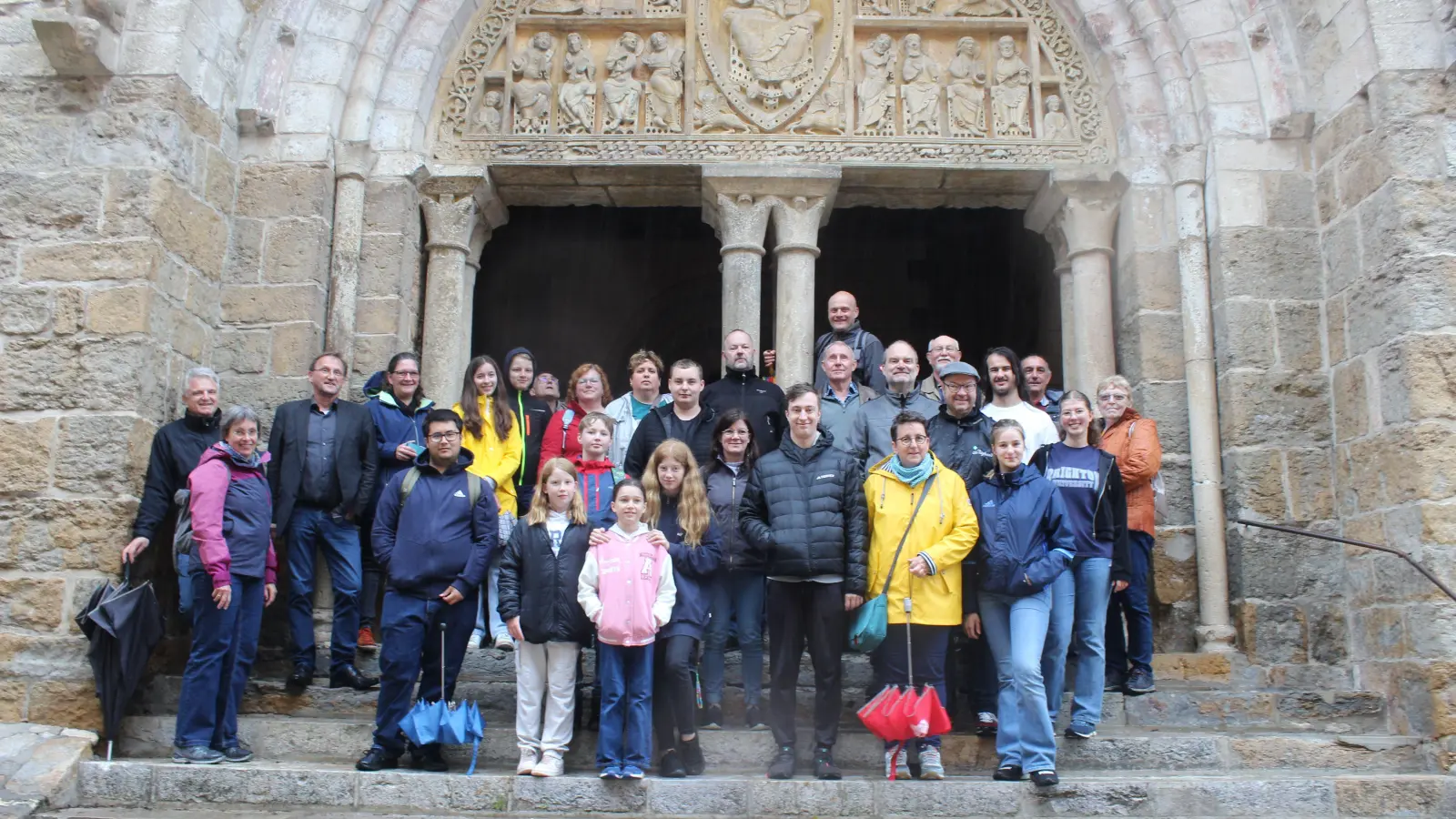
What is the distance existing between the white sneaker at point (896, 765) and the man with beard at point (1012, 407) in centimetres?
167

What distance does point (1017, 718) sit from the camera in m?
4.95

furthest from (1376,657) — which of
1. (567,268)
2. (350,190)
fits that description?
(567,268)

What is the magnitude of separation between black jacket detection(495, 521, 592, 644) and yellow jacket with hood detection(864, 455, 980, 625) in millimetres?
1209

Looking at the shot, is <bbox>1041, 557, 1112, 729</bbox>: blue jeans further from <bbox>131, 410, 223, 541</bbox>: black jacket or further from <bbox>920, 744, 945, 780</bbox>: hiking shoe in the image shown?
<bbox>131, 410, 223, 541</bbox>: black jacket

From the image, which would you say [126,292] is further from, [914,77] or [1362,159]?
[1362,159]

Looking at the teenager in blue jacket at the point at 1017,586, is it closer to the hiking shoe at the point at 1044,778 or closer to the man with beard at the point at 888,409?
the hiking shoe at the point at 1044,778

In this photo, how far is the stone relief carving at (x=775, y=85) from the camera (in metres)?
7.64

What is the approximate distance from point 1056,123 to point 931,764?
4.37 metres

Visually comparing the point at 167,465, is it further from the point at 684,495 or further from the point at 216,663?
the point at 684,495

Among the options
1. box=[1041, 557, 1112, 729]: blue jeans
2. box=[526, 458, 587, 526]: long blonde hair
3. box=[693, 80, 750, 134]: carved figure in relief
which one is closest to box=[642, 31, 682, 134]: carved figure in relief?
box=[693, 80, 750, 134]: carved figure in relief

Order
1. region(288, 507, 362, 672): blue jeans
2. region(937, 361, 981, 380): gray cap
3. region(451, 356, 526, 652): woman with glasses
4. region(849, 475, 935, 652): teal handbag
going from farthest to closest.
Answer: region(451, 356, 526, 652): woman with glasses
region(288, 507, 362, 672): blue jeans
region(937, 361, 981, 380): gray cap
region(849, 475, 935, 652): teal handbag

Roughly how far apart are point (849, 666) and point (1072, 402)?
1.65m

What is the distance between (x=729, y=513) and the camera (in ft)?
17.7

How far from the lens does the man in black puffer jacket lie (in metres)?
5.02
